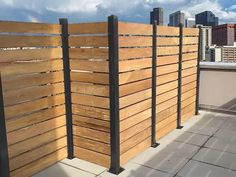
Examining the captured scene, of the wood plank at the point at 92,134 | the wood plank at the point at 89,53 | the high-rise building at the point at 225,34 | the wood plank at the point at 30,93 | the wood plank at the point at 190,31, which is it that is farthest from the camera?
the high-rise building at the point at 225,34

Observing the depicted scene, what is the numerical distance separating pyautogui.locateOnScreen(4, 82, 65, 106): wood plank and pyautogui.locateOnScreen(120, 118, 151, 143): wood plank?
104cm

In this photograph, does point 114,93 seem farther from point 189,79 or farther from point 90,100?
point 189,79

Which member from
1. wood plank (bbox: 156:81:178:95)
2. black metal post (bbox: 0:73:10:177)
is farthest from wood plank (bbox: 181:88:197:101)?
black metal post (bbox: 0:73:10:177)

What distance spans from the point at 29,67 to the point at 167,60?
7.74 ft

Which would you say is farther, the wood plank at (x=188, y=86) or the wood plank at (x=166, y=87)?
the wood plank at (x=188, y=86)

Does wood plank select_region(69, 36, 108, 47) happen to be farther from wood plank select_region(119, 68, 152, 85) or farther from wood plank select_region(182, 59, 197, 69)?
wood plank select_region(182, 59, 197, 69)

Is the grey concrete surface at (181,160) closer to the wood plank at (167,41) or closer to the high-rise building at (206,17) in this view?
the wood plank at (167,41)

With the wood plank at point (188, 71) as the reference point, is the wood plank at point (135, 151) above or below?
below

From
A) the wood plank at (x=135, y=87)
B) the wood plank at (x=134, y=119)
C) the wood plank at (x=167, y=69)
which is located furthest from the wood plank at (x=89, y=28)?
the wood plank at (x=167, y=69)

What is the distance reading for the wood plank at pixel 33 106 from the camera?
317cm

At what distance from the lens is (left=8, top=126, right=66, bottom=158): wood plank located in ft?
10.7

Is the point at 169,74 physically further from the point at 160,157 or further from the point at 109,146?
the point at 109,146

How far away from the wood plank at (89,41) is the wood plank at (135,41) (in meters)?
0.21

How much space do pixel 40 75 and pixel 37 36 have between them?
0.48m
